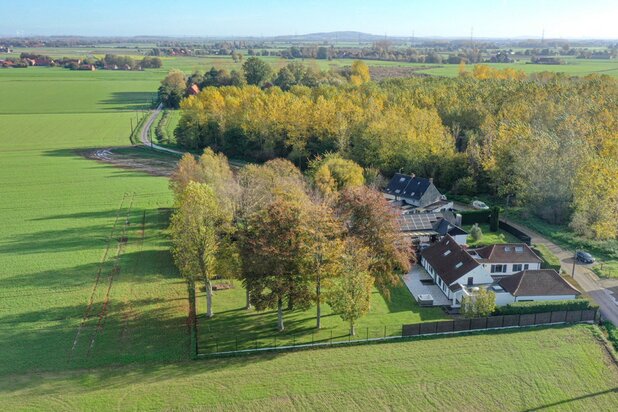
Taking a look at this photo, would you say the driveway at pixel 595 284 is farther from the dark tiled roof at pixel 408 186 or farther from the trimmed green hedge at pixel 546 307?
the dark tiled roof at pixel 408 186

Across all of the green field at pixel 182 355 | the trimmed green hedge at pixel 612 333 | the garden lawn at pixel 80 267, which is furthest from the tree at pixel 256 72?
the trimmed green hedge at pixel 612 333

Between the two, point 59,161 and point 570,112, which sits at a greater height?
point 570,112

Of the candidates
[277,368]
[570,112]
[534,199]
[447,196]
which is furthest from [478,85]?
[277,368]

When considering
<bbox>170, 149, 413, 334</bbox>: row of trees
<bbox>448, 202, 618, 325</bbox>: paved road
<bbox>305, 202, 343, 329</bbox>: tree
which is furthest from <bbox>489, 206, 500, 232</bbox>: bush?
<bbox>305, 202, 343, 329</bbox>: tree

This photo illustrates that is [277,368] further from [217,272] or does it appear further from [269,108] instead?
[269,108]

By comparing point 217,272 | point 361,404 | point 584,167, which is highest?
point 584,167

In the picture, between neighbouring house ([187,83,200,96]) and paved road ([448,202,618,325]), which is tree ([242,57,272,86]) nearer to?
neighbouring house ([187,83,200,96])
